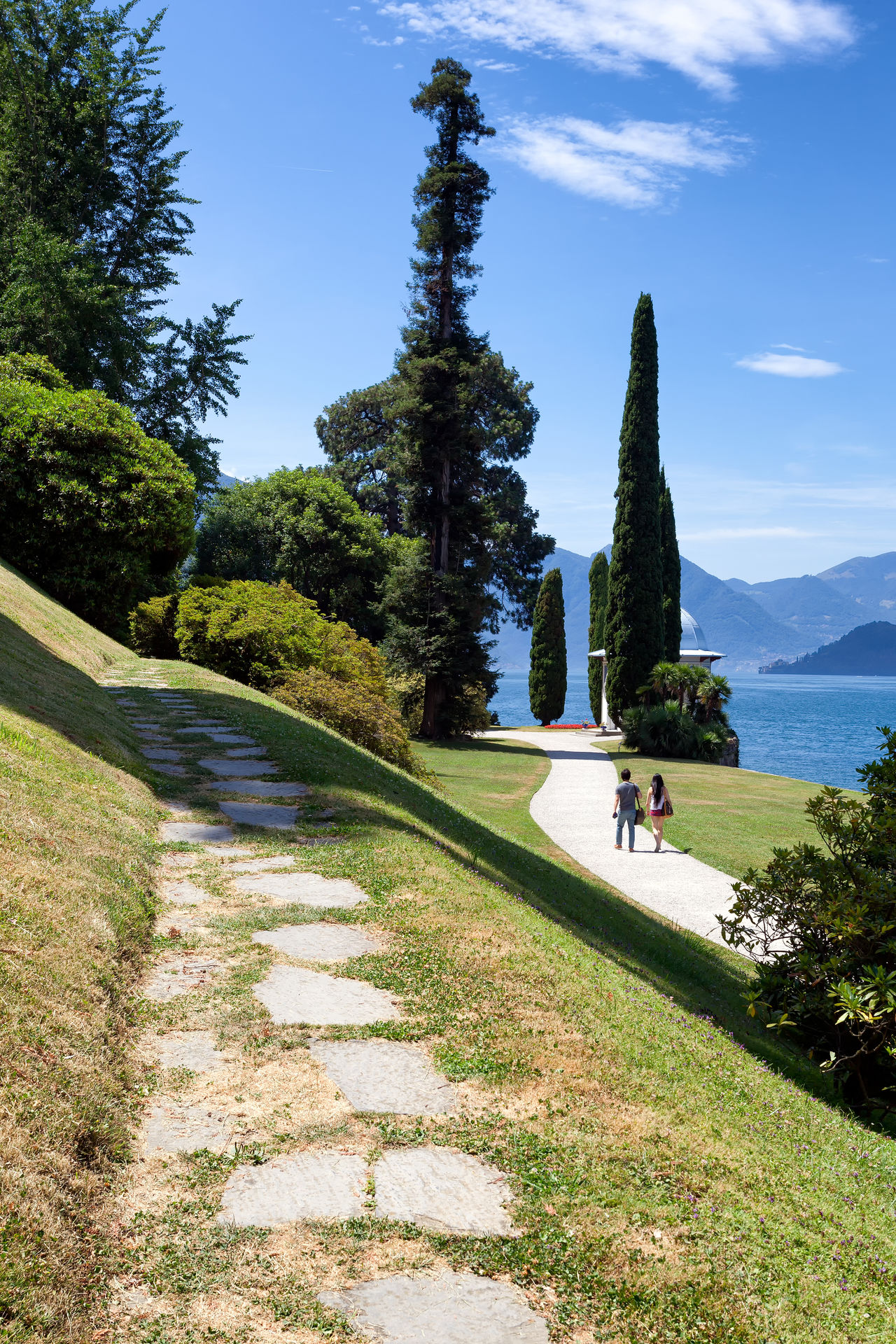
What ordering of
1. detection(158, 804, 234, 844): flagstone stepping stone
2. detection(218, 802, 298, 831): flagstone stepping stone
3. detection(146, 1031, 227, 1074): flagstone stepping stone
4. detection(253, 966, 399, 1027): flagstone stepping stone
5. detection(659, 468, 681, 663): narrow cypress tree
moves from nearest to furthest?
1. detection(146, 1031, 227, 1074): flagstone stepping stone
2. detection(253, 966, 399, 1027): flagstone stepping stone
3. detection(158, 804, 234, 844): flagstone stepping stone
4. detection(218, 802, 298, 831): flagstone stepping stone
5. detection(659, 468, 681, 663): narrow cypress tree

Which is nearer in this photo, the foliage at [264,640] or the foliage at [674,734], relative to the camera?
the foliage at [264,640]

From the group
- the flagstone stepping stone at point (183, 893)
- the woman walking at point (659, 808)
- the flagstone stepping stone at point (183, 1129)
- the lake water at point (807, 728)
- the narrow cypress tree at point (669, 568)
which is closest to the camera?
the flagstone stepping stone at point (183, 1129)

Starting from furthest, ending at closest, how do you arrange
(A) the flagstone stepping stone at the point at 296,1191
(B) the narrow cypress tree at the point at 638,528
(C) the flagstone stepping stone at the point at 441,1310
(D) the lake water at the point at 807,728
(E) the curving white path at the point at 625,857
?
1. (D) the lake water at the point at 807,728
2. (B) the narrow cypress tree at the point at 638,528
3. (E) the curving white path at the point at 625,857
4. (A) the flagstone stepping stone at the point at 296,1191
5. (C) the flagstone stepping stone at the point at 441,1310

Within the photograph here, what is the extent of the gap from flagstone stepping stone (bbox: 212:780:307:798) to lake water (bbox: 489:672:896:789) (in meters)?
4.81

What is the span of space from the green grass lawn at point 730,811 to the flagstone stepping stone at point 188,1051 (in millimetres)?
10477

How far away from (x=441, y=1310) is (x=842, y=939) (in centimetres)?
446

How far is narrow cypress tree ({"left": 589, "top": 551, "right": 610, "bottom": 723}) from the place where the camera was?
142 ft

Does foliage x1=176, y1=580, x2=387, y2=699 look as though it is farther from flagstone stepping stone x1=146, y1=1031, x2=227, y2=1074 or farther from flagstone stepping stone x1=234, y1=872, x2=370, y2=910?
flagstone stepping stone x1=146, y1=1031, x2=227, y2=1074

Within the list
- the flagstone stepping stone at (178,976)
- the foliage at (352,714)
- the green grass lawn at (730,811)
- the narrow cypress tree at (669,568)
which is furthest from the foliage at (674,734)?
the flagstone stepping stone at (178,976)

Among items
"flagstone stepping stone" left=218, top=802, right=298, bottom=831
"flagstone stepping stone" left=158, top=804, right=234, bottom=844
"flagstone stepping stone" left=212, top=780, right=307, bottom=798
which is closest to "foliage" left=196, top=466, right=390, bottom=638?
"flagstone stepping stone" left=212, top=780, right=307, bottom=798

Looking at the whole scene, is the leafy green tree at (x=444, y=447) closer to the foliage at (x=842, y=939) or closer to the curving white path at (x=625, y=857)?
the curving white path at (x=625, y=857)

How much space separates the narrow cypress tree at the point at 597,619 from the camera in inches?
1706

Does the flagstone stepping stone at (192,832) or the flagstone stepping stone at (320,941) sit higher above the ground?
the flagstone stepping stone at (192,832)

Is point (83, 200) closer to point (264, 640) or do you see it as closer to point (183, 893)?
point (264, 640)
